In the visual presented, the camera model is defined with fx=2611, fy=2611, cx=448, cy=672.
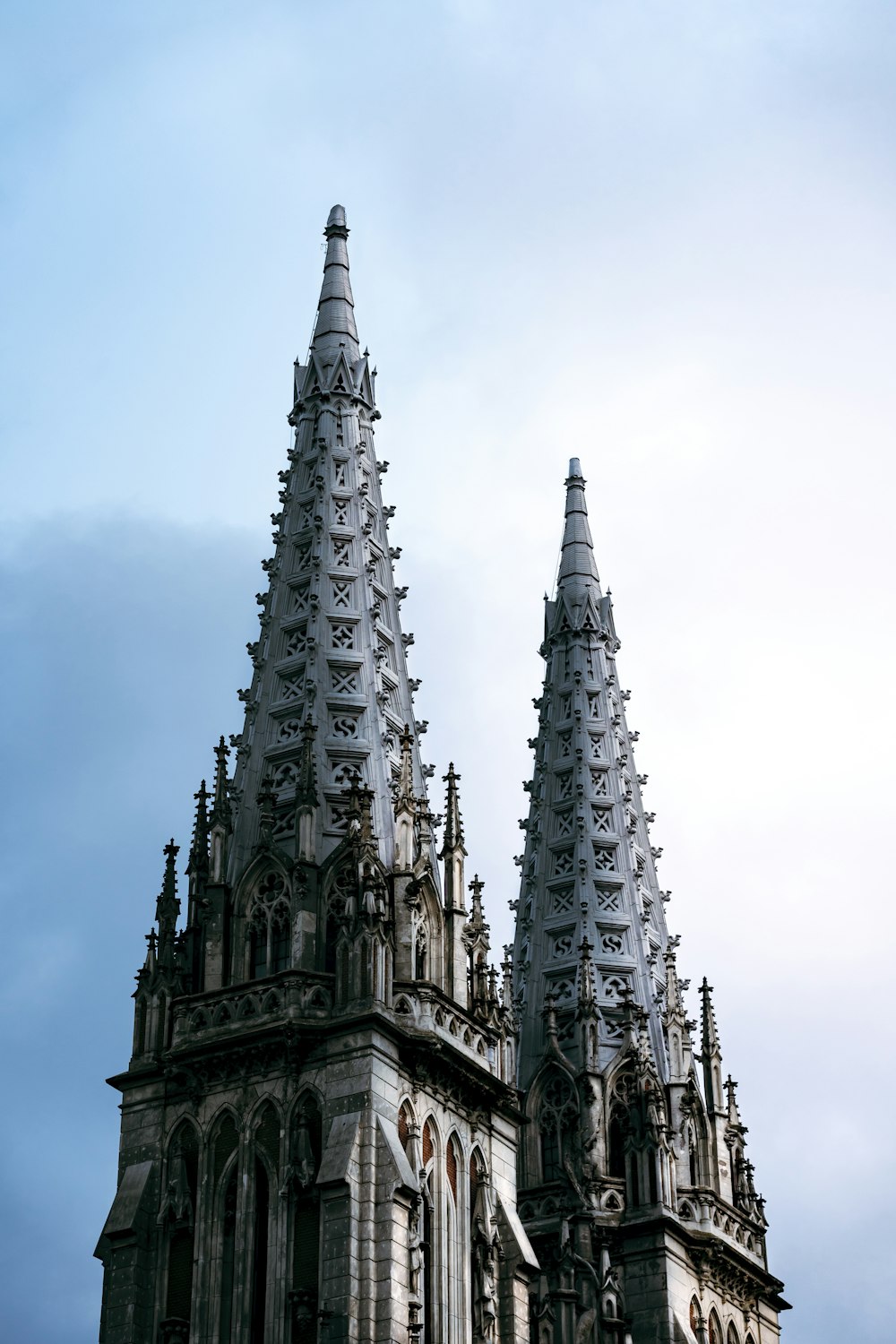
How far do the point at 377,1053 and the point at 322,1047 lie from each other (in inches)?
52.3

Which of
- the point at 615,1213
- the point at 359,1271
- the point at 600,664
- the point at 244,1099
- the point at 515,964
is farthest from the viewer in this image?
the point at 600,664

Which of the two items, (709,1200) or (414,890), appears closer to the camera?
(414,890)

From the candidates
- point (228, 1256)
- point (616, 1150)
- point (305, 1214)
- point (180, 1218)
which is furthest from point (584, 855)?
point (228, 1256)

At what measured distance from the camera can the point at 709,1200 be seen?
71.9 m

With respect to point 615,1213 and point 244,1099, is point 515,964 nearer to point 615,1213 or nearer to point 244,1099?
point 615,1213

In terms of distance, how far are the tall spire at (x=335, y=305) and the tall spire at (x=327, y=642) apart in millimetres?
55

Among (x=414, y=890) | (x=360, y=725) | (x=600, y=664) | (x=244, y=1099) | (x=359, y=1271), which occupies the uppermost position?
(x=600, y=664)

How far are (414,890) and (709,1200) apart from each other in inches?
661

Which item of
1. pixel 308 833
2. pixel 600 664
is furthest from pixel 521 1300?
pixel 600 664

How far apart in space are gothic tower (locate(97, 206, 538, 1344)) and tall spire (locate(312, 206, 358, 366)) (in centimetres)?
613

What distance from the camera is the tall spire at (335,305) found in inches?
2785

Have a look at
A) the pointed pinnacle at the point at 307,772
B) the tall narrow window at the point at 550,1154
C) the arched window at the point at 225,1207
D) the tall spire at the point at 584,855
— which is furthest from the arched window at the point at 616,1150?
the arched window at the point at 225,1207

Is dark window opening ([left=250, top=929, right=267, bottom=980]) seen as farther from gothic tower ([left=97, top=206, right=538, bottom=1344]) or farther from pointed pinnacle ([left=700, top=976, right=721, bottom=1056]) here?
pointed pinnacle ([left=700, top=976, right=721, bottom=1056])

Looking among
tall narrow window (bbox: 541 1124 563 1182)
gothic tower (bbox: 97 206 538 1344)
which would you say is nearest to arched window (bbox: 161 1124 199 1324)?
gothic tower (bbox: 97 206 538 1344)
